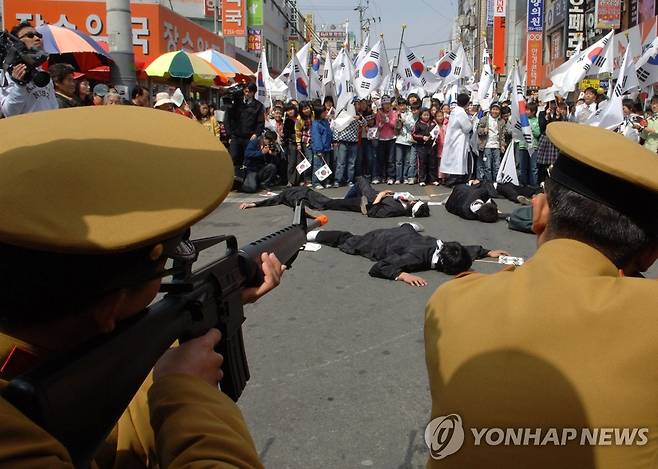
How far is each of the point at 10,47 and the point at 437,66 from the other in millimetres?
11746

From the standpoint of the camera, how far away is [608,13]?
2017 cm

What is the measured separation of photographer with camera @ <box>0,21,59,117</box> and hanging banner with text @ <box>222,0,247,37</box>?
75.8 ft

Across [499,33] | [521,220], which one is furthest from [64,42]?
[499,33]

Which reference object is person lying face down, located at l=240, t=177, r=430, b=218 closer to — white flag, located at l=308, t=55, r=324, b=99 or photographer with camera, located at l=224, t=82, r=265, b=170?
photographer with camera, located at l=224, t=82, r=265, b=170

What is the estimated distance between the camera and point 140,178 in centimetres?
87

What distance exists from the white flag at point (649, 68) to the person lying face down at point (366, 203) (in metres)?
4.66

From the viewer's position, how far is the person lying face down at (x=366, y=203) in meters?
8.23

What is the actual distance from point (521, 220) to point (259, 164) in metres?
5.09

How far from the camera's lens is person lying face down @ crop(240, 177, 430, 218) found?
8.23 meters

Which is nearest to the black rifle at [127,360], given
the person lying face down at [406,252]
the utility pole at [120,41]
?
the person lying face down at [406,252]

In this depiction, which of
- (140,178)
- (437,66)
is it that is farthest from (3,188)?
(437,66)

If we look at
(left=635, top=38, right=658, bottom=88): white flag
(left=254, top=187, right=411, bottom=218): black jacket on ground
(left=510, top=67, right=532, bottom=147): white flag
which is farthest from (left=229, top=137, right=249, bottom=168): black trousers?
(left=635, top=38, right=658, bottom=88): white flag

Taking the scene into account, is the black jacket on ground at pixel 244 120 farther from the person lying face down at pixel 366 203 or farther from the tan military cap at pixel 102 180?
the tan military cap at pixel 102 180

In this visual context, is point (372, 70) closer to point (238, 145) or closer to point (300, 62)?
point (300, 62)
